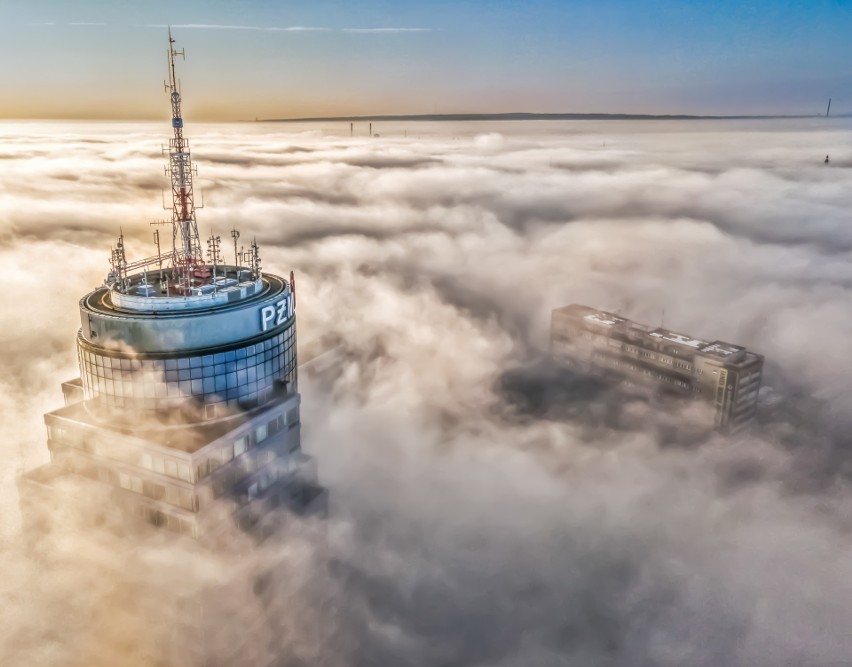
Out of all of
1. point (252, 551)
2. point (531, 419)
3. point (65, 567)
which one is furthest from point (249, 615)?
point (531, 419)

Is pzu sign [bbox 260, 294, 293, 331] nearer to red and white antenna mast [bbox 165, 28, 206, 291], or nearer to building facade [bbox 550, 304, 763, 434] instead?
red and white antenna mast [bbox 165, 28, 206, 291]

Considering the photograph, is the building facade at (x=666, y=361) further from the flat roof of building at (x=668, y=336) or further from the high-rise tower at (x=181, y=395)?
the high-rise tower at (x=181, y=395)

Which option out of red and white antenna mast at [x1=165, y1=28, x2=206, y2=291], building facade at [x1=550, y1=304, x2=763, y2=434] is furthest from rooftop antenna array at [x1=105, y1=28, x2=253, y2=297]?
building facade at [x1=550, y1=304, x2=763, y2=434]

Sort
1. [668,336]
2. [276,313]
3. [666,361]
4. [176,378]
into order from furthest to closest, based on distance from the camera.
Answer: [668,336], [666,361], [276,313], [176,378]

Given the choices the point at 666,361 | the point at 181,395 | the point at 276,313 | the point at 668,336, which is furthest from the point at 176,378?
the point at 668,336

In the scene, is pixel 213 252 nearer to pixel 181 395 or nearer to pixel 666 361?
pixel 181 395

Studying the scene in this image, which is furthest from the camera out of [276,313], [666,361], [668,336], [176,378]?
[668,336]

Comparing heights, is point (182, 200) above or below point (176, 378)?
above
